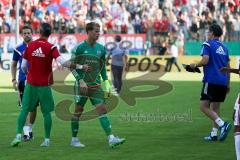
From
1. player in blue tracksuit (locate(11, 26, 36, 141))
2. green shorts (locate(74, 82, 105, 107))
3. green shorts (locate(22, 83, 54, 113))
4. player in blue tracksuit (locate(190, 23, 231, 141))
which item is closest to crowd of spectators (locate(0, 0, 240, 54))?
player in blue tracksuit (locate(190, 23, 231, 141))

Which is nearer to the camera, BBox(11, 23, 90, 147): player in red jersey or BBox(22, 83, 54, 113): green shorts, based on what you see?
BBox(11, 23, 90, 147): player in red jersey

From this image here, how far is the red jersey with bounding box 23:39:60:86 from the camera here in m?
12.9

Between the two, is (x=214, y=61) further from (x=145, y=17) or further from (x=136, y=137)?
(x=145, y=17)

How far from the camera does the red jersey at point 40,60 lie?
1294 cm

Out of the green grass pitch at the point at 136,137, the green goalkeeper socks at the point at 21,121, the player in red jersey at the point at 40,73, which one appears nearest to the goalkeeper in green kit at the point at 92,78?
the player in red jersey at the point at 40,73

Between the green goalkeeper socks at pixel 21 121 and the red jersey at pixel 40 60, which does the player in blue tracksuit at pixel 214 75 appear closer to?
the red jersey at pixel 40 60

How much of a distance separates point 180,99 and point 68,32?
21.6 meters

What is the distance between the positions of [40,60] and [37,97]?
2.26 feet

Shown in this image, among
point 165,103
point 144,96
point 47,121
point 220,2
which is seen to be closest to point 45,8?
point 220,2

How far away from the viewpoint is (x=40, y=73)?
13008mm

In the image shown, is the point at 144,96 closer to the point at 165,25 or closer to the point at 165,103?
the point at 165,103

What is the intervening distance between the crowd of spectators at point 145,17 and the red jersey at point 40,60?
104 feet

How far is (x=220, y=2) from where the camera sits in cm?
4569

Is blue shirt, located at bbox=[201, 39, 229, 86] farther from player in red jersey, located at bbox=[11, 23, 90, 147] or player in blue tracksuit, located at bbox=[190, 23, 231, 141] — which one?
player in red jersey, located at bbox=[11, 23, 90, 147]
